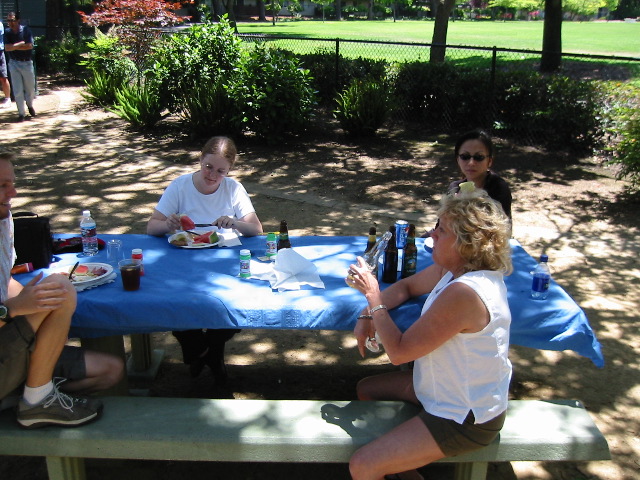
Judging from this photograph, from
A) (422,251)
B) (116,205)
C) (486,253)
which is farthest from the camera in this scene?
(116,205)

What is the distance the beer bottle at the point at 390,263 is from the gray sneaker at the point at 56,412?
145 centimetres

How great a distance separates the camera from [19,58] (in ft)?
35.7

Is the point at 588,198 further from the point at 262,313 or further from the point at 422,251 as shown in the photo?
the point at 262,313

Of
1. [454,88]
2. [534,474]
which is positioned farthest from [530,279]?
[454,88]

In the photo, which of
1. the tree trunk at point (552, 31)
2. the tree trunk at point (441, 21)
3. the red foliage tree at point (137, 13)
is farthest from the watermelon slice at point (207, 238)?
the tree trunk at point (552, 31)

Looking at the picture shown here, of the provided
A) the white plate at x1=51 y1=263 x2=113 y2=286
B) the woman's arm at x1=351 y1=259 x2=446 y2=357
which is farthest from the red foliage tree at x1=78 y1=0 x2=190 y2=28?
the woman's arm at x1=351 y1=259 x2=446 y2=357

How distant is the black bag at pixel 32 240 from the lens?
3.09 meters

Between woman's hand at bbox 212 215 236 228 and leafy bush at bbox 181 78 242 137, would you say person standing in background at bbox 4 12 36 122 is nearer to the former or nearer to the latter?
leafy bush at bbox 181 78 242 137

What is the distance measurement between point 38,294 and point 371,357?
2.40 m

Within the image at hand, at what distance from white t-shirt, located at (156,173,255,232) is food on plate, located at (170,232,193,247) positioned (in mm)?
340

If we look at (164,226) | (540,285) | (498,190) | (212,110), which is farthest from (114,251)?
(212,110)

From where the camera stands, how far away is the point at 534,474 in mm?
3121

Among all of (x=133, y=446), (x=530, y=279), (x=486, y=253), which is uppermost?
(x=486, y=253)

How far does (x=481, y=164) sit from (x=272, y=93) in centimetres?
590
